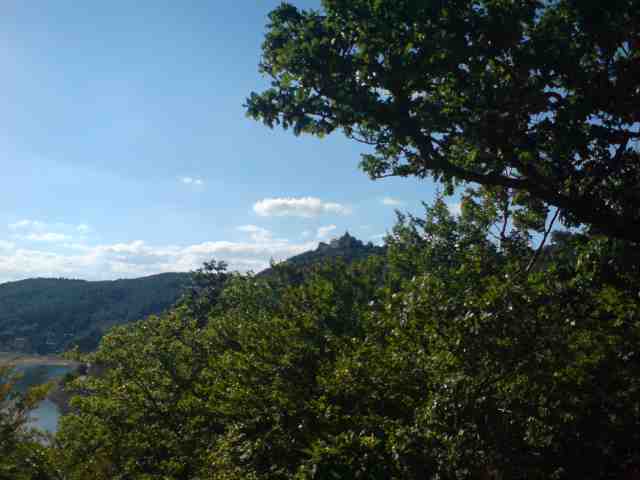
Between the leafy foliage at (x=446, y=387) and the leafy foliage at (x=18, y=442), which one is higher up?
the leafy foliage at (x=446, y=387)

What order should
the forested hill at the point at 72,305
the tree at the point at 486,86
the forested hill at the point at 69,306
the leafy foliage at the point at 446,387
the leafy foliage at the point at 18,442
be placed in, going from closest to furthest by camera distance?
the leafy foliage at the point at 446,387 → the tree at the point at 486,86 → the leafy foliage at the point at 18,442 → the forested hill at the point at 72,305 → the forested hill at the point at 69,306

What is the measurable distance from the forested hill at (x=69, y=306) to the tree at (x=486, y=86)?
137777 millimetres

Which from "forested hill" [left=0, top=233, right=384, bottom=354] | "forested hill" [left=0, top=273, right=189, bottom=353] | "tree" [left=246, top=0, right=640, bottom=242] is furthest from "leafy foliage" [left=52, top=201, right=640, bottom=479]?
"forested hill" [left=0, top=273, right=189, bottom=353]

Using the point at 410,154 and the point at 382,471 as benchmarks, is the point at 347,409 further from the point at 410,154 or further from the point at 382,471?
the point at 410,154

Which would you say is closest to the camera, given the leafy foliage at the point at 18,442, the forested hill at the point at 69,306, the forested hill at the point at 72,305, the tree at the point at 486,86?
the tree at the point at 486,86

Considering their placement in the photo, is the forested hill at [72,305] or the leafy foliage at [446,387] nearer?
the leafy foliage at [446,387]

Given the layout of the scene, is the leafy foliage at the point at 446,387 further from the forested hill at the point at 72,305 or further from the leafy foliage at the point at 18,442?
the forested hill at the point at 72,305

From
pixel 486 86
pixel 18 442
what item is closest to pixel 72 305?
pixel 18 442

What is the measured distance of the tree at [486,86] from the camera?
9.76m

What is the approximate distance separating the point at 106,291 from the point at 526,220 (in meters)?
178

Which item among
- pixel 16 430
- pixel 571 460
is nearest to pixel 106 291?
pixel 16 430

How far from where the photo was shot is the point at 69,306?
170 meters

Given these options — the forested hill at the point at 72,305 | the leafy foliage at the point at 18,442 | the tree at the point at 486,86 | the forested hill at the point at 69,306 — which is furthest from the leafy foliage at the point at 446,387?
the forested hill at the point at 69,306

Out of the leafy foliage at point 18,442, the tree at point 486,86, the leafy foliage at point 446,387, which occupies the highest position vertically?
the tree at point 486,86
